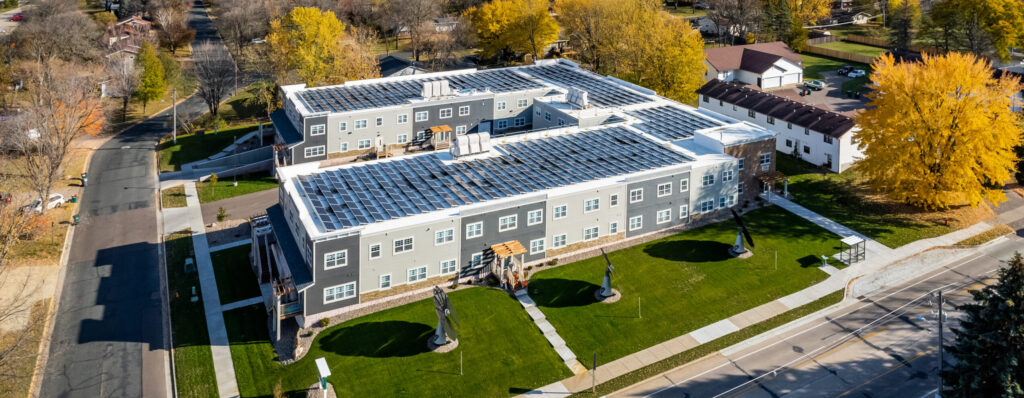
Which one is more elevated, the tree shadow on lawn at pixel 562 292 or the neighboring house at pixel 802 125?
the neighboring house at pixel 802 125

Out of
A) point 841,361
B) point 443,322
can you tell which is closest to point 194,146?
point 443,322

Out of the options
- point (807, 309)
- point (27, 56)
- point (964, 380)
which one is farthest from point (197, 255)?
point (27, 56)

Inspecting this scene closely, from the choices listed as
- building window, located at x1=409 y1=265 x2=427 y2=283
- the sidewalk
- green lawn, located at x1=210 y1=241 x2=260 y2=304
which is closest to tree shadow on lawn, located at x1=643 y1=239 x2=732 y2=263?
the sidewalk

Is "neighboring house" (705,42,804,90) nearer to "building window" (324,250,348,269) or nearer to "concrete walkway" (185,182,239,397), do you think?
"concrete walkway" (185,182,239,397)

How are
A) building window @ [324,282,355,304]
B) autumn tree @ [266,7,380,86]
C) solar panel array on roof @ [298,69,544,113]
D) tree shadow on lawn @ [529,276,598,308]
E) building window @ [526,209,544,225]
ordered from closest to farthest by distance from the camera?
building window @ [324,282,355,304], tree shadow on lawn @ [529,276,598,308], building window @ [526,209,544,225], solar panel array on roof @ [298,69,544,113], autumn tree @ [266,7,380,86]

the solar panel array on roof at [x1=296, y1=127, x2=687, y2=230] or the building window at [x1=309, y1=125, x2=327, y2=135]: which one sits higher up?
the building window at [x1=309, y1=125, x2=327, y2=135]

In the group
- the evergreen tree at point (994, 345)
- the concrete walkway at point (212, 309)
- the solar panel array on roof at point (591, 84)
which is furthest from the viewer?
the solar panel array on roof at point (591, 84)

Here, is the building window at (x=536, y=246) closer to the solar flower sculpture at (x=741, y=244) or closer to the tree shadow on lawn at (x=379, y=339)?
the tree shadow on lawn at (x=379, y=339)

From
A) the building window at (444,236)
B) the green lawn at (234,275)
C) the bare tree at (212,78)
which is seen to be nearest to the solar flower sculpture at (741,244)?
the building window at (444,236)
